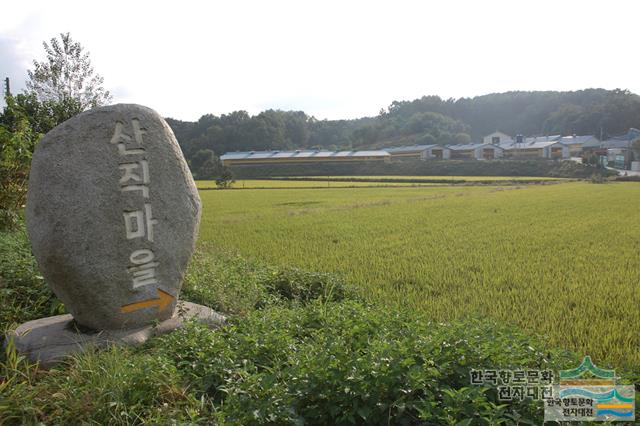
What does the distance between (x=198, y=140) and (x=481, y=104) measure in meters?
52.4

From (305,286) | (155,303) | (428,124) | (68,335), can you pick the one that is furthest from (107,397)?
(428,124)

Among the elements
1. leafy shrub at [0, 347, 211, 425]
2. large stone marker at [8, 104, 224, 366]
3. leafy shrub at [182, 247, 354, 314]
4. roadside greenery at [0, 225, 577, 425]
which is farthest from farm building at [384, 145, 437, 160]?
leafy shrub at [0, 347, 211, 425]

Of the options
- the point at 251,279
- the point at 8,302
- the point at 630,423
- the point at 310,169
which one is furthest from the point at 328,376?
the point at 310,169

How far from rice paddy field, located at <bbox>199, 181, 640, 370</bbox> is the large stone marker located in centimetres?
259

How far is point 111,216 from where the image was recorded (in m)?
4.50

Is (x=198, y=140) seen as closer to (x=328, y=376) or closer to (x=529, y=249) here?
(x=529, y=249)

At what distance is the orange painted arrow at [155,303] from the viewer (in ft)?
15.4

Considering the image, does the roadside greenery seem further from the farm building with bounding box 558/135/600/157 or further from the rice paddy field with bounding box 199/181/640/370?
the farm building with bounding box 558/135/600/157

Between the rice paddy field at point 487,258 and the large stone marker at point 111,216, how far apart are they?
2.59 metres

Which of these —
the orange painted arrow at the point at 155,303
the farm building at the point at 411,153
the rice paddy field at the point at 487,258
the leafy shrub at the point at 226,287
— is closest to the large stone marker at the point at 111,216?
the orange painted arrow at the point at 155,303

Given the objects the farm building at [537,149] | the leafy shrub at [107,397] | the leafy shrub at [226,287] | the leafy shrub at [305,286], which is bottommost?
the leafy shrub at [305,286]

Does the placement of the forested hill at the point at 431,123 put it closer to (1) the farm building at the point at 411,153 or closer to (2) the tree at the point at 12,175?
(1) the farm building at the point at 411,153

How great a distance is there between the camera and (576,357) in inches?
143

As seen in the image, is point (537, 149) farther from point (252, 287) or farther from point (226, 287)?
point (226, 287)
